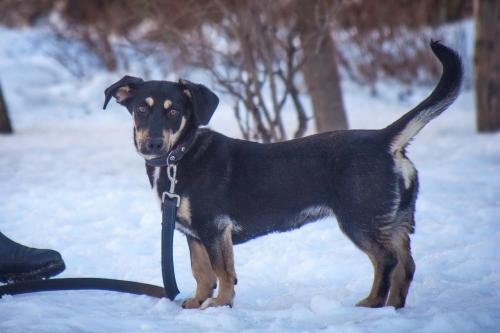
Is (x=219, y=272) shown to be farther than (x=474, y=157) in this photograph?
No

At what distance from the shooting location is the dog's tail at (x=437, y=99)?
3830mm

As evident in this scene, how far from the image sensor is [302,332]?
3.37 metres

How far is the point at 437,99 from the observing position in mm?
3842

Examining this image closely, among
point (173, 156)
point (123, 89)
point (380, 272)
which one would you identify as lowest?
point (380, 272)

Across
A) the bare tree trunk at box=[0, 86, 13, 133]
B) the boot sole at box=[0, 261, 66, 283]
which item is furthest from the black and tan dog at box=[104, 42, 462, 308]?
the bare tree trunk at box=[0, 86, 13, 133]

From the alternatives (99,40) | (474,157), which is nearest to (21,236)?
(474,157)

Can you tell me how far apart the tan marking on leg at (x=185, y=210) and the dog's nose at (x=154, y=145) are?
1.20 feet

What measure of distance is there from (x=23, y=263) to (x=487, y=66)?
28.8 ft

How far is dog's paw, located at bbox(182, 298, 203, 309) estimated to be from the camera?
410 cm

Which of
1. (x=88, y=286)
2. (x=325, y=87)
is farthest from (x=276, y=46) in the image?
(x=88, y=286)

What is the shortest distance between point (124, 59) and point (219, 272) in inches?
524

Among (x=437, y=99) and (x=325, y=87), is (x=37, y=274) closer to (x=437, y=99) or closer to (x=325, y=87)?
(x=437, y=99)

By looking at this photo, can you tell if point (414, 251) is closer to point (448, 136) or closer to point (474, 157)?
point (474, 157)

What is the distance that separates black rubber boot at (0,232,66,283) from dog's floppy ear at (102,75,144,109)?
114 cm
